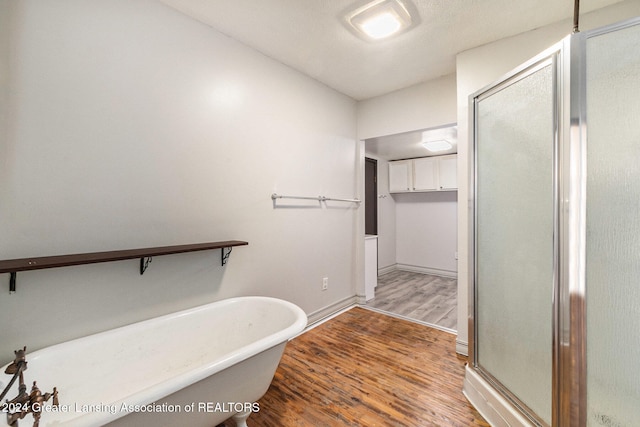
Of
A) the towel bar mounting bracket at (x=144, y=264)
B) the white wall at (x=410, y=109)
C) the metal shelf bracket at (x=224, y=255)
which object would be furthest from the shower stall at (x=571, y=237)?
the towel bar mounting bracket at (x=144, y=264)

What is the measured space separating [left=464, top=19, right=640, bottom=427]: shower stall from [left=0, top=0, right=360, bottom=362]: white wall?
1.69 m

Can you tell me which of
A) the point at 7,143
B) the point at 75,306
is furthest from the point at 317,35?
the point at 75,306

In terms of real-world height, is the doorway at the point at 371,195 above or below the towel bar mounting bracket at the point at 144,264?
above

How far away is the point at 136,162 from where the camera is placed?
155 cm

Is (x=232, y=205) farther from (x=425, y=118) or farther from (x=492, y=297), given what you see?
(x=425, y=118)

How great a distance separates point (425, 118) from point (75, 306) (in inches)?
121

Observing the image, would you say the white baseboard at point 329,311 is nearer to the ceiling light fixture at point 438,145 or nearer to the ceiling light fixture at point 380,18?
the ceiling light fixture at point 438,145

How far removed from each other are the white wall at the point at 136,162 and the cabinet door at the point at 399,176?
298 centimetres

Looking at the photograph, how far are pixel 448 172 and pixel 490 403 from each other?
3.71 meters

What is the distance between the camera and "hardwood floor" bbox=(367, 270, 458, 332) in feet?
9.49

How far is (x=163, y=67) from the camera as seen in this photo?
5.43 feet

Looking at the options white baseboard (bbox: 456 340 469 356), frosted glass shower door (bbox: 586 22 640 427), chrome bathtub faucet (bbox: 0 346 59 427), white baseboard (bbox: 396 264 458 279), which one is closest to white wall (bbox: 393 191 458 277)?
white baseboard (bbox: 396 264 458 279)

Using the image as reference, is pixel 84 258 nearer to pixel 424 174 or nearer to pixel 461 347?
pixel 461 347

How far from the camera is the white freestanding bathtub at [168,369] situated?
0.97 meters
